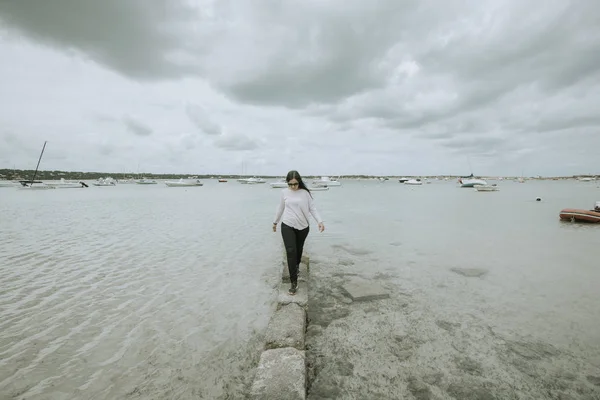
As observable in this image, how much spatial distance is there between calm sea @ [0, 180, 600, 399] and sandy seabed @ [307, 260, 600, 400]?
68 cm

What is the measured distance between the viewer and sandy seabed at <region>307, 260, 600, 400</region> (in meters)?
3.48

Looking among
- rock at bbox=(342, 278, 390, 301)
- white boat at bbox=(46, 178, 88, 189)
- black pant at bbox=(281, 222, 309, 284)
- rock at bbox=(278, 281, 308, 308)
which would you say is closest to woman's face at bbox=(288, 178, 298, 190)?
black pant at bbox=(281, 222, 309, 284)

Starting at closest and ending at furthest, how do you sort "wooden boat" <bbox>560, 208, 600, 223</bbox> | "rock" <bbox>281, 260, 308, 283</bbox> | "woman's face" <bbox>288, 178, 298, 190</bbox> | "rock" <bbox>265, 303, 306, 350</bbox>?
1. "rock" <bbox>265, 303, 306, 350</bbox>
2. "woman's face" <bbox>288, 178, 298, 190</bbox>
3. "rock" <bbox>281, 260, 308, 283</bbox>
4. "wooden boat" <bbox>560, 208, 600, 223</bbox>

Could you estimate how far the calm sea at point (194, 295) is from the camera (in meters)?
→ 3.91

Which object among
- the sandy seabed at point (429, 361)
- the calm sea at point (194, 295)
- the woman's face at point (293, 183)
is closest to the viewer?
the sandy seabed at point (429, 361)

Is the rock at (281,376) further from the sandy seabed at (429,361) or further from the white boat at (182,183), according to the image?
the white boat at (182,183)

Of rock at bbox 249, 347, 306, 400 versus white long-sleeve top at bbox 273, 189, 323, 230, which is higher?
white long-sleeve top at bbox 273, 189, 323, 230

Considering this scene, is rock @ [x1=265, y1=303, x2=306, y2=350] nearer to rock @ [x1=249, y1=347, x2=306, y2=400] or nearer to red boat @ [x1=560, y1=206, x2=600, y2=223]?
rock @ [x1=249, y1=347, x2=306, y2=400]

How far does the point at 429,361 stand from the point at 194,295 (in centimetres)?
515

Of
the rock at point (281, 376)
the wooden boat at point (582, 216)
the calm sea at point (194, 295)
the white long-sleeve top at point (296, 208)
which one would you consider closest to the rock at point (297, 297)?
the calm sea at point (194, 295)

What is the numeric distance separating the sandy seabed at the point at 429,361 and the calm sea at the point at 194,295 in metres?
0.68

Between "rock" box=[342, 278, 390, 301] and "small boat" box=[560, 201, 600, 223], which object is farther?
"small boat" box=[560, 201, 600, 223]

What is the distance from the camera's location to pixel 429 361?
13.3ft

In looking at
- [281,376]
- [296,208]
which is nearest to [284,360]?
[281,376]
